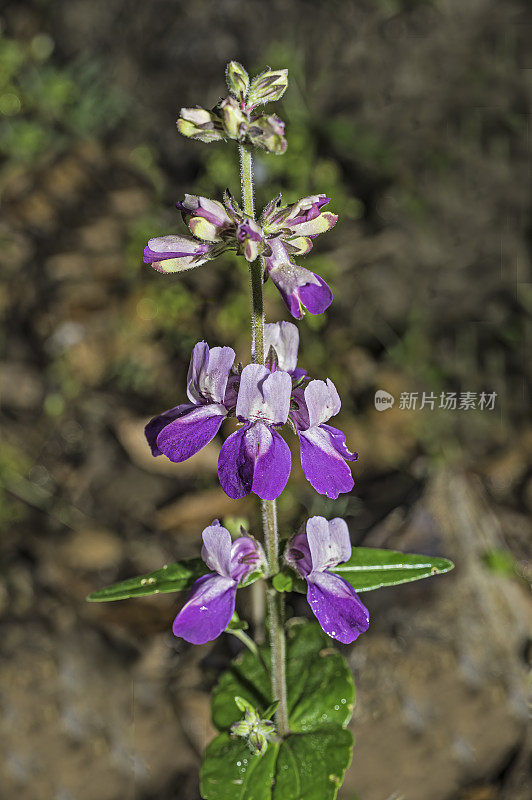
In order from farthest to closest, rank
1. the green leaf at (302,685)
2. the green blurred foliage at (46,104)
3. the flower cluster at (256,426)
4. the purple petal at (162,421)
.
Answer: the green blurred foliage at (46,104) → the green leaf at (302,685) → the purple petal at (162,421) → the flower cluster at (256,426)

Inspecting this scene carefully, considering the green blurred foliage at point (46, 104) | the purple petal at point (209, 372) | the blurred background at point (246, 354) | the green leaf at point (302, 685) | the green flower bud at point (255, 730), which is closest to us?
the purple petal at point (209, 372)

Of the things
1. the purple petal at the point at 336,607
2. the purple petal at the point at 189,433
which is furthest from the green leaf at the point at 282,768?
the purple petal at the point at 189,433

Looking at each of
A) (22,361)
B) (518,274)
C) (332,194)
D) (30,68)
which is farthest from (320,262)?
(30,68)

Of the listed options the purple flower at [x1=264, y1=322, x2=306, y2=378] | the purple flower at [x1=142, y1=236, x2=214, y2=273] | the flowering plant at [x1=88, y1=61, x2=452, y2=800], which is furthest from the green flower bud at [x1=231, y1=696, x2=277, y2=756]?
the purple flower at [x1=142, y1=236, x2=214, y2=273]


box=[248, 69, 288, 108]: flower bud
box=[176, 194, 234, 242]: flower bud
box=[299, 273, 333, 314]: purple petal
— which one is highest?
box=[248, 69, 288, 108]: flower bud

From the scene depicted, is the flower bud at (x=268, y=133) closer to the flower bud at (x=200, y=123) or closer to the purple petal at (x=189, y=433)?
the flower bud at (x=200, y=123)

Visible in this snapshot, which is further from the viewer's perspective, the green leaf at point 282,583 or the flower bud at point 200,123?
the green leaf at point 282,583

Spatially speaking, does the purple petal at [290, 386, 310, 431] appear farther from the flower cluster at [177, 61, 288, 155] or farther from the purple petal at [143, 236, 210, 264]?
the flower cluster at [177, 61, 288, 155]
